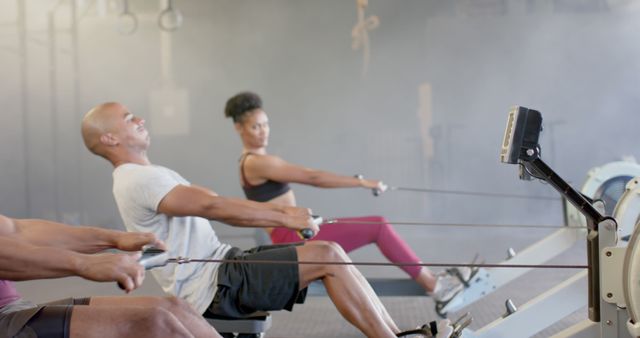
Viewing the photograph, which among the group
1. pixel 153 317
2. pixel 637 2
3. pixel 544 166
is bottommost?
pixel 153 317

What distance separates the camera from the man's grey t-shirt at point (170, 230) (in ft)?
7.04

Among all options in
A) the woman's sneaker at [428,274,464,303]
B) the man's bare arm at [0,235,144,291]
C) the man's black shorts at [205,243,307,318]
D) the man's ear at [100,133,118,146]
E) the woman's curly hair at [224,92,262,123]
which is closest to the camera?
the man's bare arm at [0,235,144,291]

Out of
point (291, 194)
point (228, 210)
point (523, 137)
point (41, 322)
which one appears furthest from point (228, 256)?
point (291, 194)

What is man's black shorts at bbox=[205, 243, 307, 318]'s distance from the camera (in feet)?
6.83

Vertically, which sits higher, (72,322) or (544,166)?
(544,166)

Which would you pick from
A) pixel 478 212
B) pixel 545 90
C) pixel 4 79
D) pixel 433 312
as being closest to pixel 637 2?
pixel 545 90

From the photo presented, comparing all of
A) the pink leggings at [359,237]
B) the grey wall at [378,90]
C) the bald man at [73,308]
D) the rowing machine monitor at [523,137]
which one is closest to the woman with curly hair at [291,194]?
the pink leggings at [359,237]

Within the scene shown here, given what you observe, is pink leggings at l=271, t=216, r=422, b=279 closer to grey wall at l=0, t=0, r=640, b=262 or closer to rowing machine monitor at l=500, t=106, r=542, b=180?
rowing machine monitor at l=500, t=106, r=542, b=180

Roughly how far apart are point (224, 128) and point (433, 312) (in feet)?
10.6

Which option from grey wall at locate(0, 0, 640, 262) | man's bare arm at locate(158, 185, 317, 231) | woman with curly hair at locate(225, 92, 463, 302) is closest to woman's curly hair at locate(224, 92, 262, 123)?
woman with curly hair at locate(225, 92, 463, 302)

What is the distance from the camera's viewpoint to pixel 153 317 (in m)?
1.53

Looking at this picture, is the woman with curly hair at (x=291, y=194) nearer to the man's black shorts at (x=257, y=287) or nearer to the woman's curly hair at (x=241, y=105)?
the woman's curly hair at (x=241, y=105)

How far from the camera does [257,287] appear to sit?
6.84 feet

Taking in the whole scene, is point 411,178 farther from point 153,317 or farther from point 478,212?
point 153,317
